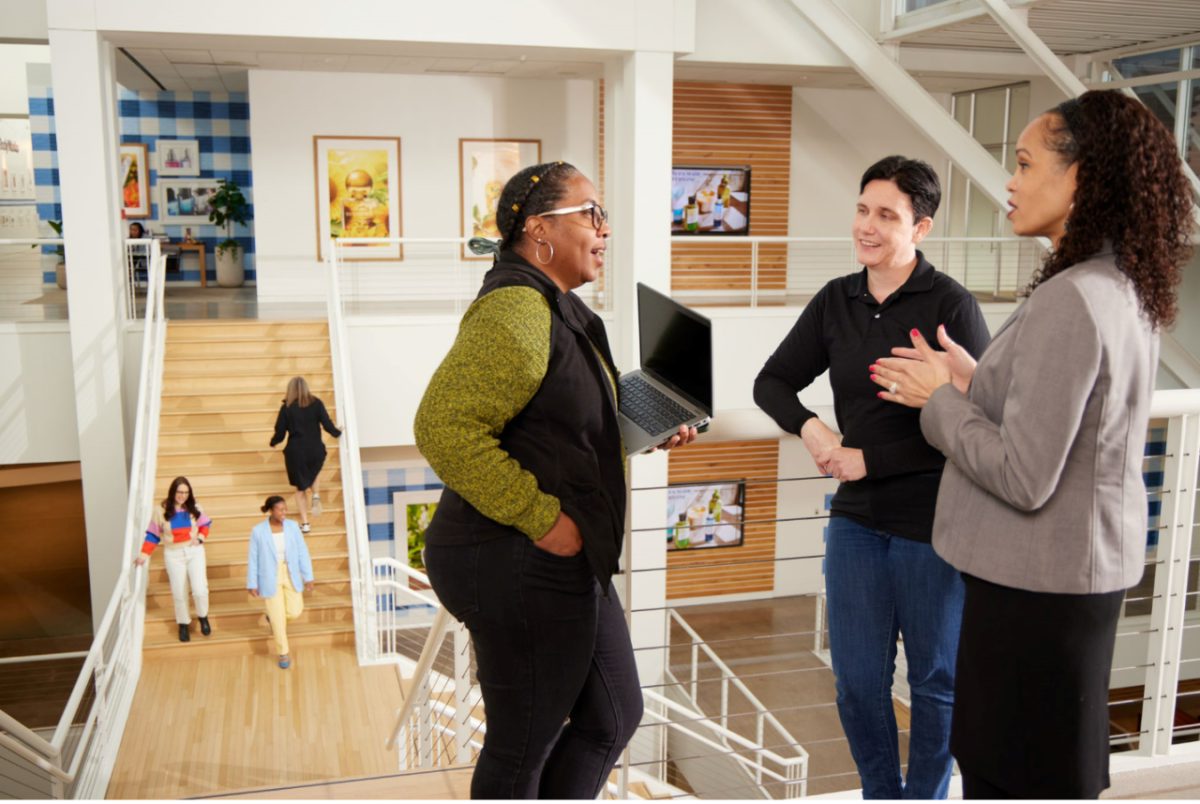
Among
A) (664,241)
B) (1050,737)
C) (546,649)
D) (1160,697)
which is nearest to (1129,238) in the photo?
(1050,737)

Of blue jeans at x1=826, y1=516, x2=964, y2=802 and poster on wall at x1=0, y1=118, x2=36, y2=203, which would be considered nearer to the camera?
blue jeans at x1=826, y1=516, x2=964, y2=802

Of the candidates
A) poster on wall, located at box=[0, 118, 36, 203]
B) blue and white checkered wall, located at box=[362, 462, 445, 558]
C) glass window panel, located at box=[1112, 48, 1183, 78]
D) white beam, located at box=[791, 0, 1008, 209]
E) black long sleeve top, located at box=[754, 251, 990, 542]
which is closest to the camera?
black long sleeve top, located at box=[754, 251, 990, 542]

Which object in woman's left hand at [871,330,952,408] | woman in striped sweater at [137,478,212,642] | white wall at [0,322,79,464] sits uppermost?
woman's left hand at [871,330,952,408]

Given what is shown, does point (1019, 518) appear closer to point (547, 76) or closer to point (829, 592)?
point (829, 592)

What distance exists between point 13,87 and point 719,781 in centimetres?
1122

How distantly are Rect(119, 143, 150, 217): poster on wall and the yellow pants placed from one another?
24.9 feet

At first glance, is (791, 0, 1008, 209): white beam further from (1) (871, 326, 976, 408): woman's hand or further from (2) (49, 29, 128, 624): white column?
(1) (871, 326, 976, 408): woman's hand

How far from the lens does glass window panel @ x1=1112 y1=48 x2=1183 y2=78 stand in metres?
9.01

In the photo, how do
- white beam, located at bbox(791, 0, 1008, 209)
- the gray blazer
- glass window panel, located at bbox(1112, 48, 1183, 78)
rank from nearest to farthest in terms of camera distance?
the gray blazer
white beam, located at bbox(791, 0, 1008, 209)
glass window panel, located at bbox(1112, 48, 1183, 78)

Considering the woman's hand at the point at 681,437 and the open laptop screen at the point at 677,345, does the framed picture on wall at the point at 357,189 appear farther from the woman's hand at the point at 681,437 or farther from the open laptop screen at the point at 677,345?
the woman's hand at the point at 681,437

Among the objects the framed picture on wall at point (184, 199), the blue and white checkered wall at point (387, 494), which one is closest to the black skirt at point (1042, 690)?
the blue and white checkered wall at point (387, 494)

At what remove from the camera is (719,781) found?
8.29m

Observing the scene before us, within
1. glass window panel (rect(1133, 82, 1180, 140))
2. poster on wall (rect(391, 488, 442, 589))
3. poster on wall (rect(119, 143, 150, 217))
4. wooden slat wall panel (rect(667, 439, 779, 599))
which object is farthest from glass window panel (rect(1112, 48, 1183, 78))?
poster on wall (rect(119, 143, 150, 217))

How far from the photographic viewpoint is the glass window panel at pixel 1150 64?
901cm
